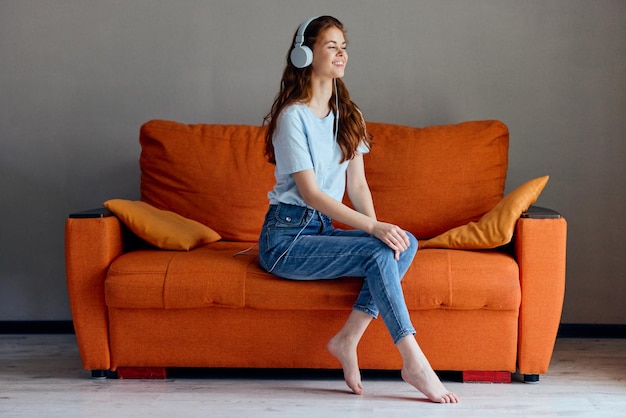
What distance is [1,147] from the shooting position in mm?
3852

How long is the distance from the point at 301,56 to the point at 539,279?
3.61ft

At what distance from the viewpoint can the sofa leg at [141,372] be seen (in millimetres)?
2988

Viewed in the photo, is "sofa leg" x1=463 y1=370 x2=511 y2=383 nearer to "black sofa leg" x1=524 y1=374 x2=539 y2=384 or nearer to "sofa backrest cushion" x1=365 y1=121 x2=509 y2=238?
"black sofa leg" x1=524 y1=374 x2=539 y2=384

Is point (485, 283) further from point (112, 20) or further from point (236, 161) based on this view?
point (112, 20)

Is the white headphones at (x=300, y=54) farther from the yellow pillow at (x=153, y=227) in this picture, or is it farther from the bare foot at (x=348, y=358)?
→ the bare foot at (x=348, y=358)

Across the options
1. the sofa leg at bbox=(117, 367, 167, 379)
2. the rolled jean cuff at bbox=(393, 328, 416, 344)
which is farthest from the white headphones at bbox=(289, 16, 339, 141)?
the sofa leg at bbox=(117, 367, 167, 379)

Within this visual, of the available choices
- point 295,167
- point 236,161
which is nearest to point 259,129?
point 236,161

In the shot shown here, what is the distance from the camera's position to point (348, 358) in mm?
2775

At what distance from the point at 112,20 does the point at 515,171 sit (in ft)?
6.39

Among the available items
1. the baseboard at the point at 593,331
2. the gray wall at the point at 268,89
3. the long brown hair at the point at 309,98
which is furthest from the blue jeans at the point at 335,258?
the baseboard at the point at 593,331

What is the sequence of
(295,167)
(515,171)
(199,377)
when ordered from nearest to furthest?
(295,167) < (199,377) < (515,171)

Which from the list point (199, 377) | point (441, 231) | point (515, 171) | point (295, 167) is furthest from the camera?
point (515, 171)

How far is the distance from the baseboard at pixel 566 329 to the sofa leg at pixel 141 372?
36.5 inches

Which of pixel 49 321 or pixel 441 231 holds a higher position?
pixel 441 231
